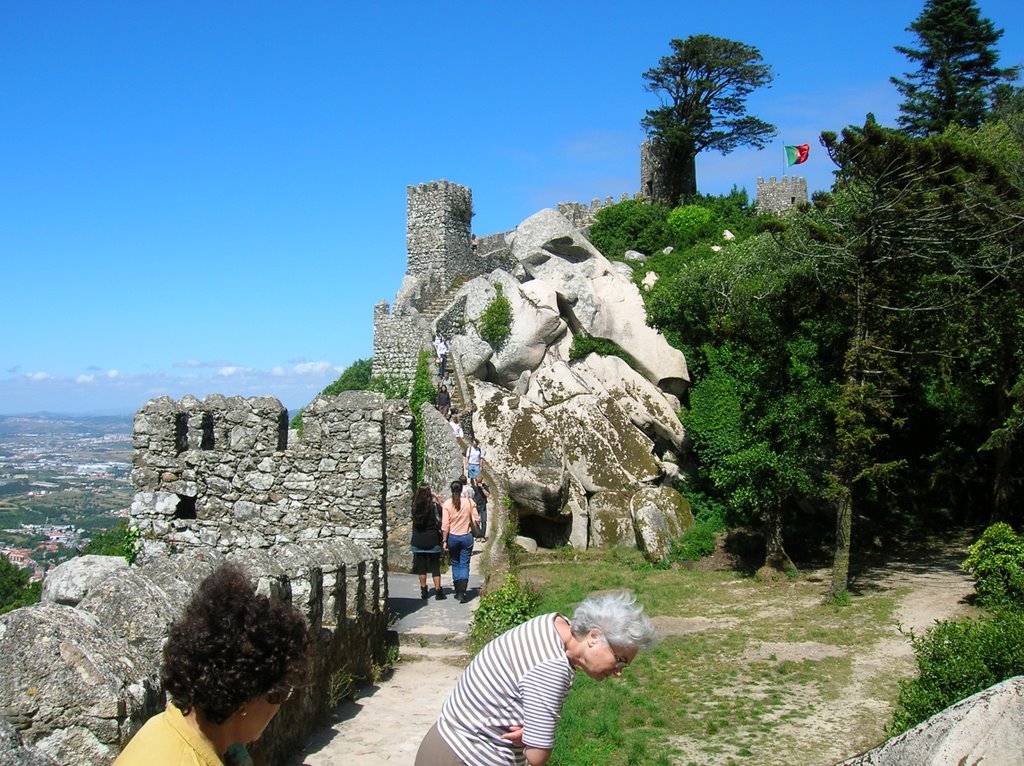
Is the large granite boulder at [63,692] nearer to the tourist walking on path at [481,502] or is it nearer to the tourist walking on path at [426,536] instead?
the tourist walking on path at [426,536]

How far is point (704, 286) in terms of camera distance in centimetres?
2227

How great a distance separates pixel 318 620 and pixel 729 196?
3548 centimetres

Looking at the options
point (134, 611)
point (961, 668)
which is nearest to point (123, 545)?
point (134, 611)

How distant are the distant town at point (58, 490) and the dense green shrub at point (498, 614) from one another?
4.91m

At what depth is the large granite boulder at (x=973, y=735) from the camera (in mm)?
2721

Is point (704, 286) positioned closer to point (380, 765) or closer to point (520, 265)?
point (520, 265)

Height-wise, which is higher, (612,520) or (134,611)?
(134,611)

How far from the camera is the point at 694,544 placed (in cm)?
1867

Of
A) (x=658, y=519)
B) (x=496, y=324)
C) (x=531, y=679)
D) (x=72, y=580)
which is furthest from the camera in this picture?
(x=496, y=324)

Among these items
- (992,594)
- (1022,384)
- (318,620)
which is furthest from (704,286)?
(318,620)

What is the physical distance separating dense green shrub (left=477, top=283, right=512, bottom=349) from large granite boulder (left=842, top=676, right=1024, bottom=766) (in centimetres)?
2268

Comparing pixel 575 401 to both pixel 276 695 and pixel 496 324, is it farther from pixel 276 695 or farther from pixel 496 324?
pixel 276 695

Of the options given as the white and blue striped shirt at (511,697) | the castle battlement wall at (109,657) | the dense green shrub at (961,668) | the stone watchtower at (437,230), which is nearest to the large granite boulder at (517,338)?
the stone watchtower at (437,230)

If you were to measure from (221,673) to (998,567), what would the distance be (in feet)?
42.6
